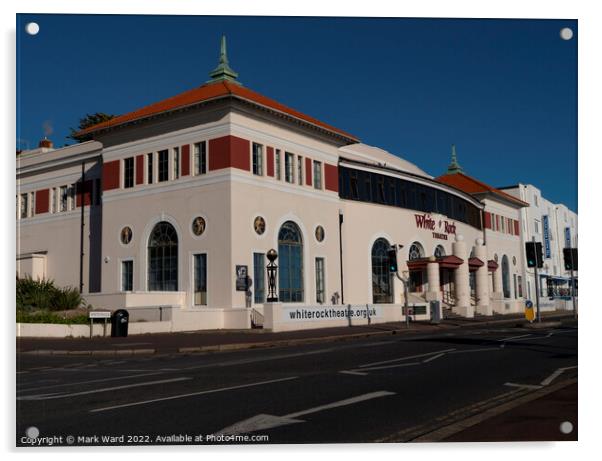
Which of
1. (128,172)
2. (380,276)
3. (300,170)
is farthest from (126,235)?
(380,276)

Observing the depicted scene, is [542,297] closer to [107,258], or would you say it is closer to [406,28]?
[107,258]

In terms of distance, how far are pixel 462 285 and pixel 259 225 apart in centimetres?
1661

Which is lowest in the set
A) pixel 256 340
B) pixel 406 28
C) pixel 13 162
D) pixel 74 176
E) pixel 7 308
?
pixel 256 340

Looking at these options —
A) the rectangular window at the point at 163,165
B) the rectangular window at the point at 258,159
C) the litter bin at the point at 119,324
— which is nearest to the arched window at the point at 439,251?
the rectangular window at the point at 258,159

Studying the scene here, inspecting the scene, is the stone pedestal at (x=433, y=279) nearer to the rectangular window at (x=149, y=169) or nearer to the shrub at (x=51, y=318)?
the rectangular window at (x=149, y=169)

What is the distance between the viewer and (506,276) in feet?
175

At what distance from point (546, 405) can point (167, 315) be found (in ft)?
67.1

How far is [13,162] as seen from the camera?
6.68m

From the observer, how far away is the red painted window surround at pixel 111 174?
104 ft

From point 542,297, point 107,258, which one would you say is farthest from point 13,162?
point 542,297

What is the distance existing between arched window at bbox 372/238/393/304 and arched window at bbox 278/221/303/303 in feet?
21.7

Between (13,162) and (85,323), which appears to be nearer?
(13,162)

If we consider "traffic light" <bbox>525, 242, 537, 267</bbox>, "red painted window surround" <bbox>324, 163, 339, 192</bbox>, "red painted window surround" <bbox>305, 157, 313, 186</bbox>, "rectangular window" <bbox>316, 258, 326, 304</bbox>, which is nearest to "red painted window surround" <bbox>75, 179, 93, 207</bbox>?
"red painted window surround" <bbox>305, 157, 313, 186</bbox>

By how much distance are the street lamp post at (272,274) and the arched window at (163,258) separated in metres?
4.22
